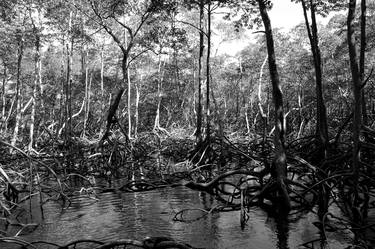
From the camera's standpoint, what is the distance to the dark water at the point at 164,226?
4250 millimetres

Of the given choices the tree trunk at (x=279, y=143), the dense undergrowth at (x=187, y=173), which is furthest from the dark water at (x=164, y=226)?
the tree trunk at (x=279, y=143)

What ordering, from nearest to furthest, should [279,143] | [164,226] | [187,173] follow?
1. [164,226]
2. [279,143]
3. [187,173]

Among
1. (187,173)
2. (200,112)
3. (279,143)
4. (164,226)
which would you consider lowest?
(164,226)

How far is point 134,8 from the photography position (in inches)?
430

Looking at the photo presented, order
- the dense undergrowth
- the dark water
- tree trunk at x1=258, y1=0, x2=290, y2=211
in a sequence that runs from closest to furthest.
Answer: the dark water, tree trunk at x1=258, y1=0, x2=290, y2=211, the dense undergrowth

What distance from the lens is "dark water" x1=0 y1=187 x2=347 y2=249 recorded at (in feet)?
13.9

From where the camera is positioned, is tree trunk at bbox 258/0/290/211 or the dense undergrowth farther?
the dense undergrowth

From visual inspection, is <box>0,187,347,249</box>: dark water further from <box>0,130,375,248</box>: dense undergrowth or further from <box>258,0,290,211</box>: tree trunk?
<box>258,0,290,211</box>: tree trunk

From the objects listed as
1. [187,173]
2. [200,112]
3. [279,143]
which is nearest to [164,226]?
[279,143]

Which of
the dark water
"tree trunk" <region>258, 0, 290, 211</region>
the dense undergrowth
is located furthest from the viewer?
the dense undergrowth

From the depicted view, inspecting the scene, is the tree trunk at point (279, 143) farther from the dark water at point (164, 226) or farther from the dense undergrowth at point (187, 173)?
the dark water at point (164, 226)

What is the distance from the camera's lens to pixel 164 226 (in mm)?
4945

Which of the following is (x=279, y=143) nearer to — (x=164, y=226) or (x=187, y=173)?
(x=164, y=226)

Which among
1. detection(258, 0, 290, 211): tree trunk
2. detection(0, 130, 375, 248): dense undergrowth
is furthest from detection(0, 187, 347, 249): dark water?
detection(258, 0, 290, 211): tree trunk
